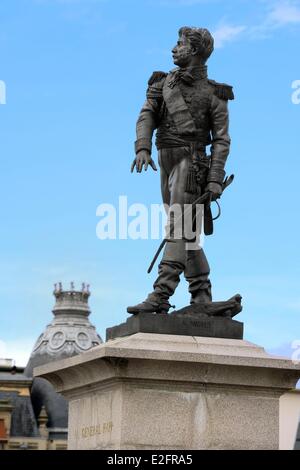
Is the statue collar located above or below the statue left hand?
above

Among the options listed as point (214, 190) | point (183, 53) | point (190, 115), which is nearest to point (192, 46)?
point (183, 53)

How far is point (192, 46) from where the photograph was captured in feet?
62.5

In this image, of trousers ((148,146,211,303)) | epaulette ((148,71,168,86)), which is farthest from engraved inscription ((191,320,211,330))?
epaulette ((148,71,168,86))

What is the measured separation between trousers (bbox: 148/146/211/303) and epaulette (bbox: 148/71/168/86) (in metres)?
0.93

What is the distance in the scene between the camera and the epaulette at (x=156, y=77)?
19.4 m

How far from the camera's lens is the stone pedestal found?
17.3 metres

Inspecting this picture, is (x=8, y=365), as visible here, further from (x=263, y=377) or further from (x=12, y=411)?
(x=263, y=377)

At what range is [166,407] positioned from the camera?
57.3ft

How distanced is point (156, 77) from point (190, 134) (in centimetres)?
94

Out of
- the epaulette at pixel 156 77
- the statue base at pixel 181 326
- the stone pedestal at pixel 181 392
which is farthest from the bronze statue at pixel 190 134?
the stone pedestal at pixel 181 392

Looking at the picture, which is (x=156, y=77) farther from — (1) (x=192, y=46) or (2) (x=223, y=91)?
(2) (x=223, y=91)

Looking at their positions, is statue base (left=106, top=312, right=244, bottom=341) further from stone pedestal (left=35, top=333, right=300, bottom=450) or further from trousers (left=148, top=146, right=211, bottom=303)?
trousers (left=148, top=146, right=211, bottom=303)
